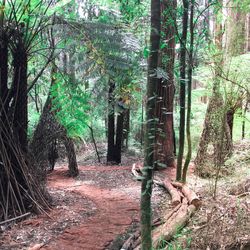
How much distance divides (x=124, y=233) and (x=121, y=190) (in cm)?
203

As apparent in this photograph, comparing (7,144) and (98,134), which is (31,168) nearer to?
(7,144)

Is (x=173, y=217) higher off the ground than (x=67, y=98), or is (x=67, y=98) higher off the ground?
(x=67, y=98)

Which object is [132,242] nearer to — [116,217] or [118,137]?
[116,217]

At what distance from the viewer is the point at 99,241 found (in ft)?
12.2

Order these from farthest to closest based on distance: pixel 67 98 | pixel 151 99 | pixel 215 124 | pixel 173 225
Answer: pixel 215 124 < pixel 67 98 < pixel 173 225 < pixel 151 99

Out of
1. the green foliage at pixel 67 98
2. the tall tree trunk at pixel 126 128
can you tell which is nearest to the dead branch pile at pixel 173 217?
the green foliage at pixel 67 98

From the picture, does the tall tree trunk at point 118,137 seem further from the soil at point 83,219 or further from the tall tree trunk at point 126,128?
the soil at point 83,219

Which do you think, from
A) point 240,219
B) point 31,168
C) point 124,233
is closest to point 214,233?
point 240,219

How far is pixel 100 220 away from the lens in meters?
4.38

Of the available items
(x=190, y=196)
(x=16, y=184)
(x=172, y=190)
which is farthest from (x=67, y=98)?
(x=190, y=196)

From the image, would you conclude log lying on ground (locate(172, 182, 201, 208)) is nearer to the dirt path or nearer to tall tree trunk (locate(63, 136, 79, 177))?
the dirt path

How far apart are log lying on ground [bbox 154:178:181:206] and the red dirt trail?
0.49 metres

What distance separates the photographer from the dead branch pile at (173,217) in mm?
3527

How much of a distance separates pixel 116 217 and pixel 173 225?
930mm
